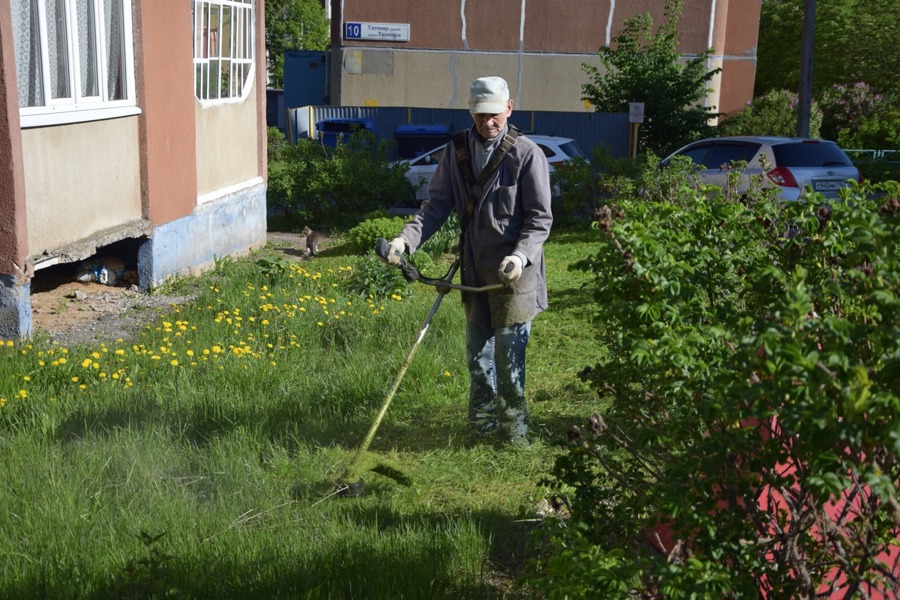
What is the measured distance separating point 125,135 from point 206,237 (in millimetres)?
2064

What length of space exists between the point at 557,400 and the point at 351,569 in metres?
2.82

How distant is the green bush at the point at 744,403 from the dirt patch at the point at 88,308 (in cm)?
529

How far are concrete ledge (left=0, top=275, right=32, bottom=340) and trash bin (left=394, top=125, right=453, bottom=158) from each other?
58.1ft

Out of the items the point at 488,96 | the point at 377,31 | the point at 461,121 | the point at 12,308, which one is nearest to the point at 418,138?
the point at 461,121

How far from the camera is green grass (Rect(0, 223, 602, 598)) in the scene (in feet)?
11.7

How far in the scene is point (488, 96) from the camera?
4809 mm

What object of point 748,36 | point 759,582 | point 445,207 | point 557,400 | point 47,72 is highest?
point 748,36

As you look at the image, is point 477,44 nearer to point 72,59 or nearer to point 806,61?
point 806,61

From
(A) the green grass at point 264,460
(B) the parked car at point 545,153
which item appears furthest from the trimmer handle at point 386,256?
(B) the parked car at point 545,153

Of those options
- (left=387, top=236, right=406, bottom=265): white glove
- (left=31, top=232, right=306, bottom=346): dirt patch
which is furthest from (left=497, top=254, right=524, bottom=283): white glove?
(left=31, top=232, right=306, bottom=346): dirt patch

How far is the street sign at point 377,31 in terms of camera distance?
30.1 metres

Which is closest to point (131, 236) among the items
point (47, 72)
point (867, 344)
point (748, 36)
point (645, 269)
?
point (47, 72)

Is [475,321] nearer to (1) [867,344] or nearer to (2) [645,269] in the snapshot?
(2) [645,269]

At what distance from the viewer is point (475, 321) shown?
5258 mm
